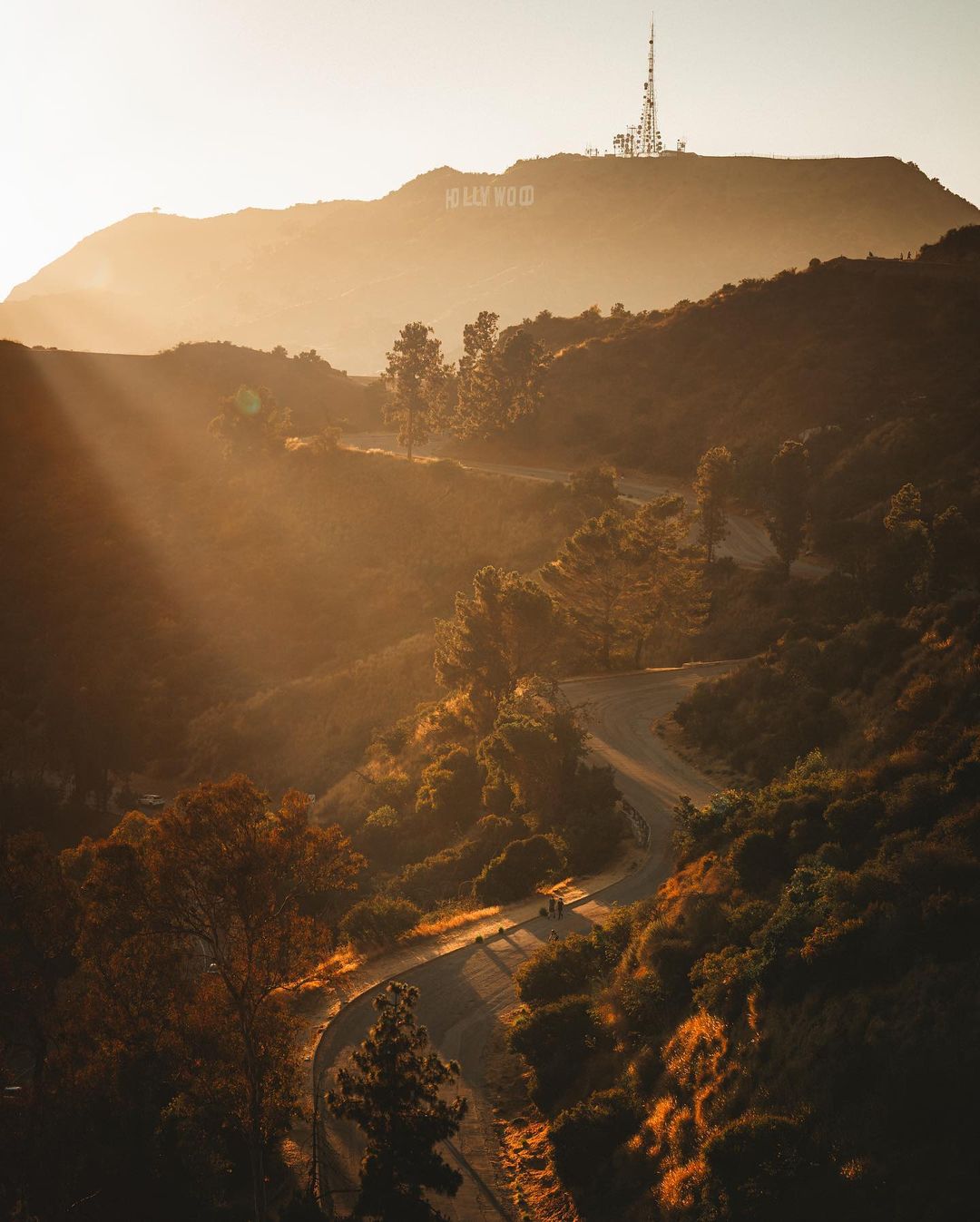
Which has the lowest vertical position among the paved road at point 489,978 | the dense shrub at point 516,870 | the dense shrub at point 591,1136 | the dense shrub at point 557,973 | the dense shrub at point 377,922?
the dense shrub at point 516,870

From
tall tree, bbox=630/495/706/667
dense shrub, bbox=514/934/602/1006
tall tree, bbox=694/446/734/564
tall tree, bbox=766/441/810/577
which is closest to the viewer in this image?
dense shrub, bbox=514/934/602/1006

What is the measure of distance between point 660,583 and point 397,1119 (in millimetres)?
41489

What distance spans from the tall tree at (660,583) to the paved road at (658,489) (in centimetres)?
889

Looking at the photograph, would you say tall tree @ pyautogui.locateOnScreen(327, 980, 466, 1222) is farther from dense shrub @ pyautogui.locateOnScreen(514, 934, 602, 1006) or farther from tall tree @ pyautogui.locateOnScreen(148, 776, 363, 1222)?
dense shrub @ pyautogui.locateOnScreen(514, 934, 602, 1006)

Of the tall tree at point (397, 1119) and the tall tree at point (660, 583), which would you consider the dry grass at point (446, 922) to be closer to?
the tall tree at point (397, 1119)

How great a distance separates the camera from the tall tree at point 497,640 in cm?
4466

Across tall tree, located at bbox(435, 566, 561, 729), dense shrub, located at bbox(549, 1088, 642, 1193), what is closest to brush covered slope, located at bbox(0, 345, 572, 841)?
tall tree, located at bbox(435, 566, 561, 729)

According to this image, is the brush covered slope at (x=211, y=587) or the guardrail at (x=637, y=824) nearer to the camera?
the guardrail at (x=637, y=824)

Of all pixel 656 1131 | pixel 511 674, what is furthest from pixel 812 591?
pixel 656 1131

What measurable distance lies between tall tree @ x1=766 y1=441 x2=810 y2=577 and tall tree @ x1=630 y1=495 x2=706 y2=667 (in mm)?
5519

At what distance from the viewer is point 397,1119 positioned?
564 inches

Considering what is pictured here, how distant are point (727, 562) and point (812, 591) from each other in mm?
9151

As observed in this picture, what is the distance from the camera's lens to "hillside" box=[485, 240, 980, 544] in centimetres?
6397

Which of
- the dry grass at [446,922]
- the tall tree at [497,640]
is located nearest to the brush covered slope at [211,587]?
the tall tree at [497,640]
